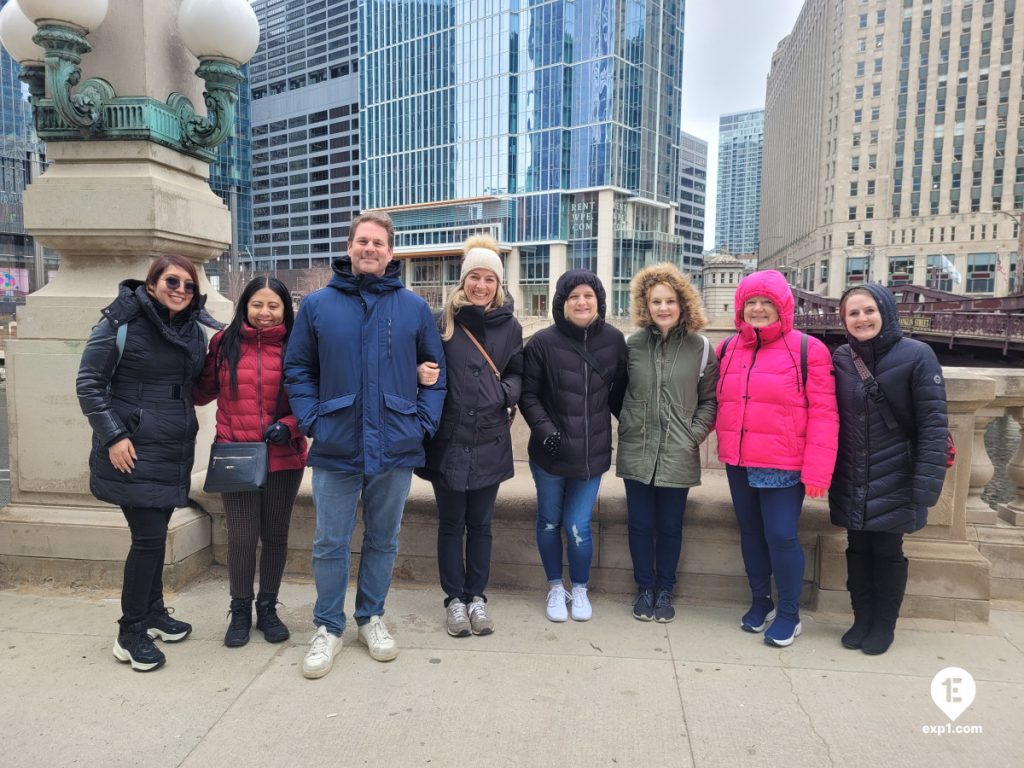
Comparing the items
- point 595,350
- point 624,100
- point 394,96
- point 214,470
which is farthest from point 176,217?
point 394,96

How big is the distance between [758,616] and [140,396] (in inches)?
124

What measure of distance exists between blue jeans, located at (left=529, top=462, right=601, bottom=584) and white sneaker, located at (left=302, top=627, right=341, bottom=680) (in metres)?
1.17

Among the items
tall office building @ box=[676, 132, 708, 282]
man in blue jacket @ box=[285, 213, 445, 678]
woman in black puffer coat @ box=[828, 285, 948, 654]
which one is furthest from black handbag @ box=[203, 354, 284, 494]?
tall office building @ box=[676, 132, 708, 282]

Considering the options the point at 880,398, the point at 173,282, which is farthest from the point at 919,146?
the point at 173,282

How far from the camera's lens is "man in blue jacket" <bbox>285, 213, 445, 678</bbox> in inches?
117

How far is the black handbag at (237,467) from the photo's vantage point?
9.96 feet

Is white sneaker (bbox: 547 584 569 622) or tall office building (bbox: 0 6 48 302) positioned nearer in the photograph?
white sneaker (bbox: 547 584 569 622)

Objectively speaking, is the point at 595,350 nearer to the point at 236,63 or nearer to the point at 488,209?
the point at 236,63

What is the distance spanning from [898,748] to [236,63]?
4.78 m

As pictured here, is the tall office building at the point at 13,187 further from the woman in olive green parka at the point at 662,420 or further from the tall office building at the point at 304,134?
the woman in olive green parka at the point at 662,420

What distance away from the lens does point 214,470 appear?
304 centimetres

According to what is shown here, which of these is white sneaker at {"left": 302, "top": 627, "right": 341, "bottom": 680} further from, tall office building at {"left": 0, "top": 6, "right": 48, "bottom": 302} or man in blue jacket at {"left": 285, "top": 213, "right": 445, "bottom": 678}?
tall office building at {"left": 0, "top": 6, "right": 48, "bottom": 302}

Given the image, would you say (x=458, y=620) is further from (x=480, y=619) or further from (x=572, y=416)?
(x=572, y=416)

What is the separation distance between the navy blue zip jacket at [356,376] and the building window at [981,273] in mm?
104527
